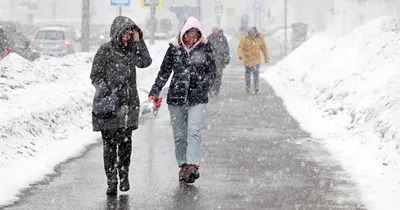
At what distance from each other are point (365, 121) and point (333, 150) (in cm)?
124

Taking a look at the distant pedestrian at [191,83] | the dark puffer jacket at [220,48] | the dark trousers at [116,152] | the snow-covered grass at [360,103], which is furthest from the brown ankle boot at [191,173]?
the dark puffer jacket at [220,48]

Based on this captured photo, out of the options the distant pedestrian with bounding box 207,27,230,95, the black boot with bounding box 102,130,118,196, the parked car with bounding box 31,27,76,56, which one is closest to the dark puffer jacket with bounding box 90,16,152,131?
the black boot with bounding box 102,130,118,196

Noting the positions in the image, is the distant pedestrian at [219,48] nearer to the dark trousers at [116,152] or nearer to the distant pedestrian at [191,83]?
the distant pedestrian at [191,83]

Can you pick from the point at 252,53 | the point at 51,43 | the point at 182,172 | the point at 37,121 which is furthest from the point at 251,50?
the point at 51,43

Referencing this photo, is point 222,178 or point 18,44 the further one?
point 18,44

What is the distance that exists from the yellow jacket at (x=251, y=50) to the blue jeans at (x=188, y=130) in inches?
418

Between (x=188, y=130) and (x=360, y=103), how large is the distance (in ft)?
16.3

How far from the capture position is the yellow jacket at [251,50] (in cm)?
1911

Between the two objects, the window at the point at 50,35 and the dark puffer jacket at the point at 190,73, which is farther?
the window at the point at 50,35

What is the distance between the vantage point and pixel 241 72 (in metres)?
29.9

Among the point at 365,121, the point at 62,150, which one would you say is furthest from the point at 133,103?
the point at 365,121

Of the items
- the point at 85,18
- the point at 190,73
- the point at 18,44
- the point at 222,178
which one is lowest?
the point at 18,44

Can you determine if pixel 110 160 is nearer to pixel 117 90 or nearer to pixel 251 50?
pixel 117 90

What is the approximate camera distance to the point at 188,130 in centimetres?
849
